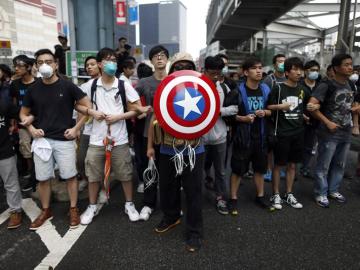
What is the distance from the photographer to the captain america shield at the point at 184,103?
2.69 meters

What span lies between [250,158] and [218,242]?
1.15 m

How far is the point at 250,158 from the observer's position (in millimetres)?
3809

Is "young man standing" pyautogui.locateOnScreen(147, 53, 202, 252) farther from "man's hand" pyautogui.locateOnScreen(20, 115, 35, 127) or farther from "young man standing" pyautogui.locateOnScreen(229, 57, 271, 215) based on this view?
"man's hand" pyautogui.locateOnScreen(20, 115, 35, 127)

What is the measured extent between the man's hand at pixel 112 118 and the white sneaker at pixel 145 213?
1111 millimetres

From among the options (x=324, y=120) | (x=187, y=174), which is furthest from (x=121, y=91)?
(x=324, y=120)

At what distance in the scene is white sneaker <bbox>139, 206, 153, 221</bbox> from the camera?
3.59m

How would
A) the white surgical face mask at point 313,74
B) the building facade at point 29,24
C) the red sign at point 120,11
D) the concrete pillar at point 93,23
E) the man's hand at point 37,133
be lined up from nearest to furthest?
the man's hand at point 37,133
the white surgical face mask at point 313,74
the concrete pillar at point 93,23
the red sign at point 120,11
the building facade at point 29,24

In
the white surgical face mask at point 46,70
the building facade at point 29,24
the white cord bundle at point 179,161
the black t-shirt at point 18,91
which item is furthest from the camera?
the building facade at point 29,24

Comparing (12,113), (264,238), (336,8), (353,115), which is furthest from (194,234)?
(336,8)

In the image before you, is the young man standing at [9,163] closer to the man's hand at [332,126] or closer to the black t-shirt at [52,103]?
the black t-shirt at [52,103]

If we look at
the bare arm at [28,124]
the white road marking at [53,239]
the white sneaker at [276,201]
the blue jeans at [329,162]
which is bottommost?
the white road marking at [53,239]

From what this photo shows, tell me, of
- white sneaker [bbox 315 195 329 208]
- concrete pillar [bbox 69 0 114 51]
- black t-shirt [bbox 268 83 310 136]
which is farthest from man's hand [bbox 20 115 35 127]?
concrete pillar [bbox 69 0 114 51]

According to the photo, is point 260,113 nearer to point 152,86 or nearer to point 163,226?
point 152,86

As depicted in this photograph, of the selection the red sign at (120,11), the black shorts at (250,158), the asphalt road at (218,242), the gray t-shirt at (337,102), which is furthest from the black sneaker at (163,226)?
the red sign at (120,11)
